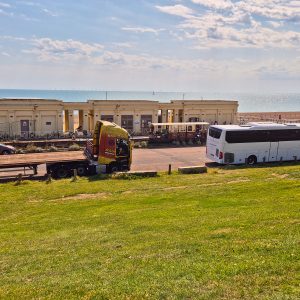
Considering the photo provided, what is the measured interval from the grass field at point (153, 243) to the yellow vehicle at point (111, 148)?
644 cm

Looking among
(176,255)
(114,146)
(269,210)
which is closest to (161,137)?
(114,146)

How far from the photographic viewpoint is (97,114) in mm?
48531

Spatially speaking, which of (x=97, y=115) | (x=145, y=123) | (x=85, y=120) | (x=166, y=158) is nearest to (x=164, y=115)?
(x=145, y=123)

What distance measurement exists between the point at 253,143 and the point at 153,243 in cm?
2247

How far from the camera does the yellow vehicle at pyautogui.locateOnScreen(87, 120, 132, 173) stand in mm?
27000

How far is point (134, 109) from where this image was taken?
166 ft

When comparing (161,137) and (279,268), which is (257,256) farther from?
(161,137)

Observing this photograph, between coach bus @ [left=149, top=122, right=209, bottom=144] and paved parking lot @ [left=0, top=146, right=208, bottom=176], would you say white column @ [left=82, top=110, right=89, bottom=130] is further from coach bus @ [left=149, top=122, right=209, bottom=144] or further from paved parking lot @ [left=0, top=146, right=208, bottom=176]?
paved parking lot @ [left=0, top=146, right=208, bottom=176]

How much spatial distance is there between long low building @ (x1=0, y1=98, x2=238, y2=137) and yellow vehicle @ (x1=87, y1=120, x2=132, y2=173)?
66.8 ft

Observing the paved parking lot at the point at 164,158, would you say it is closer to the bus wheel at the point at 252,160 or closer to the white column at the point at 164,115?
the bus wheel at the point at 252,160

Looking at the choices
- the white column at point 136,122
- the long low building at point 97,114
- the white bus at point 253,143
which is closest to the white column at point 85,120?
the long low building at point 97,114

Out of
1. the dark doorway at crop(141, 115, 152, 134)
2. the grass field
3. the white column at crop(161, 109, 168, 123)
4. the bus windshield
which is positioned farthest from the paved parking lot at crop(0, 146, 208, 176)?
the white column at crop(161, 109, 168, 123)

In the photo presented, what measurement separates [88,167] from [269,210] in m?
15.5

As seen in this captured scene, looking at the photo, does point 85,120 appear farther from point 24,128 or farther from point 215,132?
point 215,132
